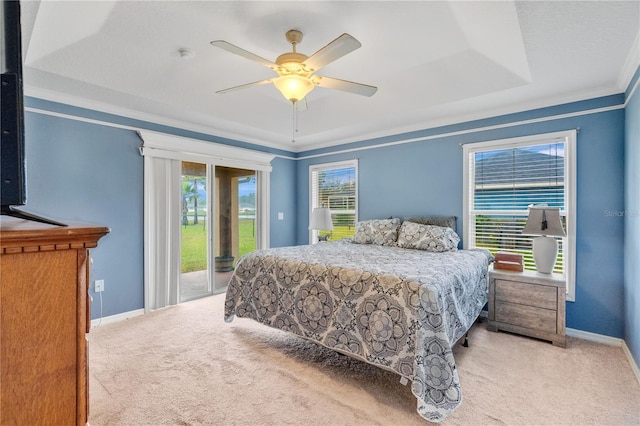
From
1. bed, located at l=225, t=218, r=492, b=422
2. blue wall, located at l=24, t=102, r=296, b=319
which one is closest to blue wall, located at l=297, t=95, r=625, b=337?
bed, located at l=225, t=218, r=492, b=422

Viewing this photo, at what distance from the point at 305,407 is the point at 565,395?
1.68m

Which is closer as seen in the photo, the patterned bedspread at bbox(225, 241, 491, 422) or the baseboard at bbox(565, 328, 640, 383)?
the patterned bedspread at bbox(225, 241, 491, 422)

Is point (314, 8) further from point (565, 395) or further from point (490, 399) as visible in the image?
point (565, 395)

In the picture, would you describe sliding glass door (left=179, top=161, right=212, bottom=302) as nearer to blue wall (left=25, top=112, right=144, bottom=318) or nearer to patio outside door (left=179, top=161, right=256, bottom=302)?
patio outside door (left=179, top=161, right=256, bottom=302)

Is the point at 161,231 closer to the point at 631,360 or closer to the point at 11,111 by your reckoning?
the point at 11,111

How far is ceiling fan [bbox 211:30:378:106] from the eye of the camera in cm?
171

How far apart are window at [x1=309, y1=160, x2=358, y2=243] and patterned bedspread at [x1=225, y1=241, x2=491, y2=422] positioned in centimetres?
183

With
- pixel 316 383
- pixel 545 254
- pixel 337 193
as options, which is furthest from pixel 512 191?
pixel 316 383

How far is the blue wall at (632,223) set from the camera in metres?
2.23

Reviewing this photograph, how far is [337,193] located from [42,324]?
15.1 ft

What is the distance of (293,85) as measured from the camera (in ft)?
6.77

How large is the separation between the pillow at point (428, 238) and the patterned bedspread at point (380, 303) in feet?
0.70

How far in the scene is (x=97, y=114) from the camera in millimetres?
3225

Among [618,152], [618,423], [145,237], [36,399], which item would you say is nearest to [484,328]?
[618,423]
